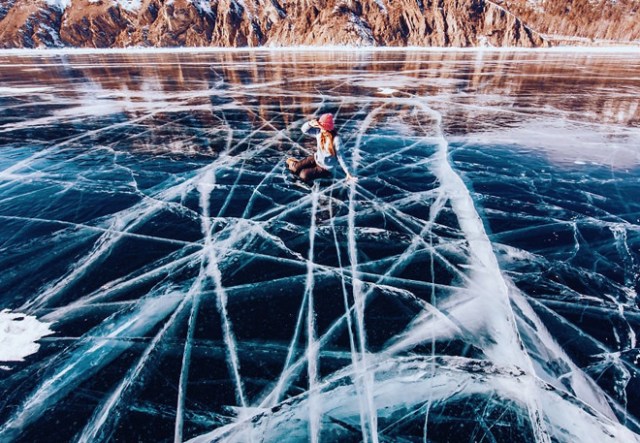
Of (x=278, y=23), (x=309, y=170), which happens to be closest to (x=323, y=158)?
(x=309, y=170)

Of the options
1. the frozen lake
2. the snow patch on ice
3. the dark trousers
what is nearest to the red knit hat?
the dark trousers

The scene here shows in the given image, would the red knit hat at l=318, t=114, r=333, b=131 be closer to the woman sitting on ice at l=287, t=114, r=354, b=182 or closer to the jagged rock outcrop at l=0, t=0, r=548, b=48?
the woman sitting on ice at l=287, t=114, r=354, b=182

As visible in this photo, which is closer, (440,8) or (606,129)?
(606,129)

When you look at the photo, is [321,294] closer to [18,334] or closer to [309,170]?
[18,334]

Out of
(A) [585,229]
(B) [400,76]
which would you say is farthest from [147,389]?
(B) [400,76]

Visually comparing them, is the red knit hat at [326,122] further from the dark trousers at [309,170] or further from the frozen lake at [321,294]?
the frozen lake at [321,294]

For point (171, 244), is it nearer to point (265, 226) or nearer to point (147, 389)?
point (265, 226)

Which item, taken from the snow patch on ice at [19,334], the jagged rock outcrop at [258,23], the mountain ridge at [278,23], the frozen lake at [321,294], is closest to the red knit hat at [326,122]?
the frozen lake at [321,294]
